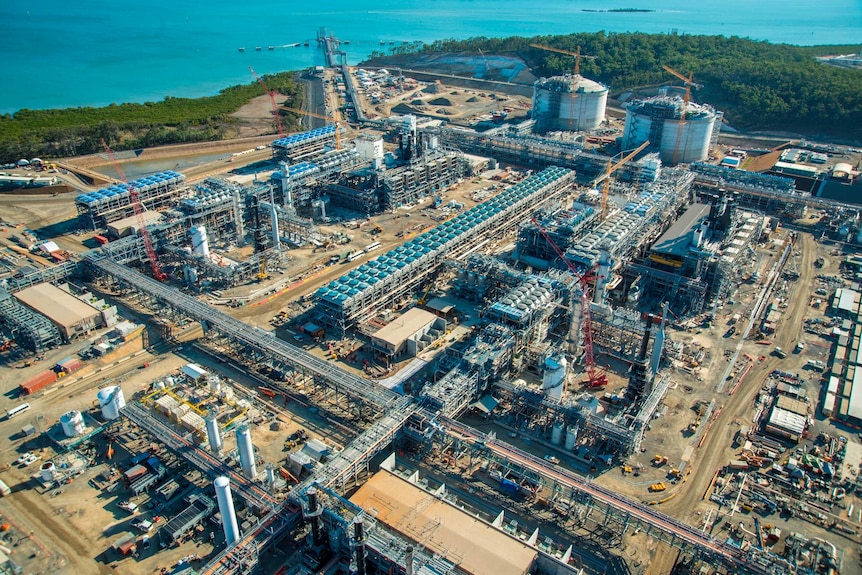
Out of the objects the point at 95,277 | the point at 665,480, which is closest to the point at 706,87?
the point at 665,480

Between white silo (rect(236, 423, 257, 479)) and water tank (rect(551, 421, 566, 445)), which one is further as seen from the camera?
water tank (rect(551, 421, 566, 445))

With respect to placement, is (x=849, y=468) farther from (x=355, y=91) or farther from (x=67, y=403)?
(x=355, y=91)

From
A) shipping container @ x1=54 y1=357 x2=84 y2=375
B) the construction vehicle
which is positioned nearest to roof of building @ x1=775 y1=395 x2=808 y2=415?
the construction vehicle

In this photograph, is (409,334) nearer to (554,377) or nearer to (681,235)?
(554,377)

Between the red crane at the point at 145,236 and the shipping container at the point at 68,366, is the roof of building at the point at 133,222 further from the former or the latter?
the shipping container at the point at 68,366

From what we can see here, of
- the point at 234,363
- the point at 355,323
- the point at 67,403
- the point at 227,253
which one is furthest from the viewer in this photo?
the point at 227,253

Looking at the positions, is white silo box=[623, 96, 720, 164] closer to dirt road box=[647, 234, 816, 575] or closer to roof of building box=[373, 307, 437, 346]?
dirt road box=[647, 234, 816, 575]
